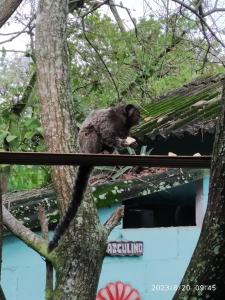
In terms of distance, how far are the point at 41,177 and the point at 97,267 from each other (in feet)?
6.77

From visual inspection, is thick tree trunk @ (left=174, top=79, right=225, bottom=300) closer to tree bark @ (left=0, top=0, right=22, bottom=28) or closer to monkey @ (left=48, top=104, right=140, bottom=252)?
tree bark @ (left=0, top=0, right=22, bottom=28)

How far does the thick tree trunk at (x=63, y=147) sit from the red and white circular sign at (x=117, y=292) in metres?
0.87

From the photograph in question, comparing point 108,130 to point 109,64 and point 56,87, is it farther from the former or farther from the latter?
point 109,64

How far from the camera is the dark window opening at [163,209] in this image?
5246 mm

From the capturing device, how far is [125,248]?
4.71m

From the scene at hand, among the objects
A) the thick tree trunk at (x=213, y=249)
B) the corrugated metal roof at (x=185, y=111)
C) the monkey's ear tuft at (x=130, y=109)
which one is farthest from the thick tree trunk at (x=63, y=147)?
the corrugated metal roof at (x=185, y=111)

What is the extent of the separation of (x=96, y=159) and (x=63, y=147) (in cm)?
125

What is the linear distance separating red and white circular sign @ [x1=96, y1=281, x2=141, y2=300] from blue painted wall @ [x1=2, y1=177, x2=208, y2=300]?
13 centimetres

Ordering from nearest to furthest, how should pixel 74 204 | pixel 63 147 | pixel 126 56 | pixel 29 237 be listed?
pixel 74 204, pixel 29 237, pixel 63 147, pixel 126 56

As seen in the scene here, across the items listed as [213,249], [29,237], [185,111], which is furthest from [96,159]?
[185,111]

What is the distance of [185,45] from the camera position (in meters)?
7.77

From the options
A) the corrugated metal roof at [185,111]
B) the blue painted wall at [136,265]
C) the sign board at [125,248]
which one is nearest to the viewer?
the blue painted wall at [136,265]

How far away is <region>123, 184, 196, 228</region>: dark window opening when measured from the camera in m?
5.25

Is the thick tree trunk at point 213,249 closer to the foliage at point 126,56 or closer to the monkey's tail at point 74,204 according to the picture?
the monkey's tail at point 74,204
